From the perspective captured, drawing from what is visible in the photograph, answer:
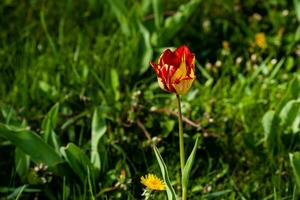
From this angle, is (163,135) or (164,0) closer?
(163,135)

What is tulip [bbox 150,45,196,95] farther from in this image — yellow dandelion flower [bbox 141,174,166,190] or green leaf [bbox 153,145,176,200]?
yellow dandelion flower [bbox 141,174,166,190]

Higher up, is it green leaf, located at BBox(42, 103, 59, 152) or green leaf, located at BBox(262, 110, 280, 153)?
green leaf, located at BBox(42, 103, 59, 152)

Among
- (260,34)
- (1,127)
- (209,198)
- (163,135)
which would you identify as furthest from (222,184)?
(260,34)

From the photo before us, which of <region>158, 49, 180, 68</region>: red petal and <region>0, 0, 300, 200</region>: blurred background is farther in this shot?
<region>0, 0, 300, 200</region>: blurred background

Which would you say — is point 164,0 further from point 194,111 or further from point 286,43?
point 194,111

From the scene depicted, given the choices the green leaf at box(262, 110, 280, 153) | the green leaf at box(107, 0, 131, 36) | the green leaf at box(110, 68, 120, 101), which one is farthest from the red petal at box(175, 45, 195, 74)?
the green leaf at box(107, 0, 131, 36)

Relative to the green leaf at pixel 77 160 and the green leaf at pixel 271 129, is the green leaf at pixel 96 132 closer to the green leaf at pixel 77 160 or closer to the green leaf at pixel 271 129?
the green leaf at pixel 77 160

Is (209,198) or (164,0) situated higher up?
(164,0)

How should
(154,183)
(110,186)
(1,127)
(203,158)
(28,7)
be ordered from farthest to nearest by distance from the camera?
(28,7)
(203,158)
(110,186)
(1,127)
(154,183)
